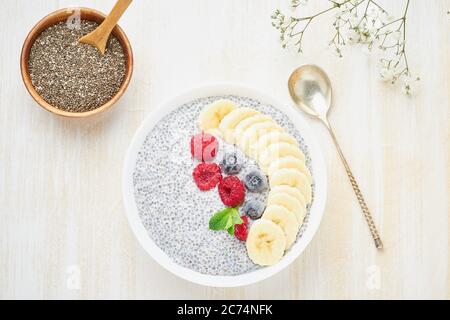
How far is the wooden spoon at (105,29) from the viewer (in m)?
1.54

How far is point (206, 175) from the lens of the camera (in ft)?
5.14

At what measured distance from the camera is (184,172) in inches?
62.3

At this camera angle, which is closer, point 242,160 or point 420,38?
point 242,160

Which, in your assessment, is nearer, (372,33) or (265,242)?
(265,242)

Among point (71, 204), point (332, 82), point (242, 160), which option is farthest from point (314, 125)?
point (71, 204)

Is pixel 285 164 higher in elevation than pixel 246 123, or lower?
lower

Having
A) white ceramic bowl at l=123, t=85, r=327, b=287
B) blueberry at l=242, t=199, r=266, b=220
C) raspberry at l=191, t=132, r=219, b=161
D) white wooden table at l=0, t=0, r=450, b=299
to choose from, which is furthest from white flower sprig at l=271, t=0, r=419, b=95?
blueberry at l=242, t=199, r=266, b=220

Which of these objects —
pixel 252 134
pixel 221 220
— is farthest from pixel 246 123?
pixel 221 220

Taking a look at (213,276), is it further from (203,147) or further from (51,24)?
(51,24)

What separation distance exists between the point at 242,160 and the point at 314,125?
9.4 inches

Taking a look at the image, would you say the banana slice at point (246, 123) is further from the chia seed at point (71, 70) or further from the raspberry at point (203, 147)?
the chia seed at point (71, 70)

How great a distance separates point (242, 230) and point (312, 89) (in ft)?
1.40

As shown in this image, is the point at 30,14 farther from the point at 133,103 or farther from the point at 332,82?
the point at 332,82

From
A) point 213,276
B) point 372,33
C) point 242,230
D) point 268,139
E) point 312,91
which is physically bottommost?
point 213,276
